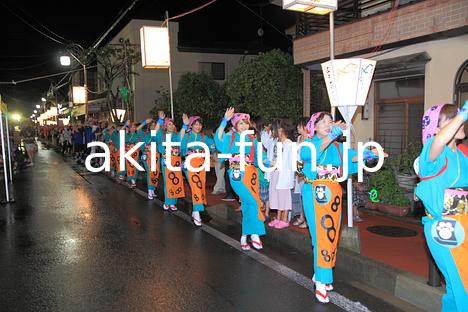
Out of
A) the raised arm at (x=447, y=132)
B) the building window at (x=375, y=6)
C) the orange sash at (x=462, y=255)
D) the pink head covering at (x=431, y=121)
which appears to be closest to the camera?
the raised arm at (x=447, y=132)

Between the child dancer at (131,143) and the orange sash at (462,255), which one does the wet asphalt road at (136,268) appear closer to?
the orange sash at (462,255)

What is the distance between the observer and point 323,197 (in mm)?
4324

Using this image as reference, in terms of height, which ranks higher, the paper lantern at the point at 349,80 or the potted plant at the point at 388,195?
the paper lantern at the point at 349,80

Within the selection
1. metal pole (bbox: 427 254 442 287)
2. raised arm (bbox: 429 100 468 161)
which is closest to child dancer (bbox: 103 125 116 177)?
metal pole (bbox: 427 254 442 287)

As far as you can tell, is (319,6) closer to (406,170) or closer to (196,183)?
(196,183)

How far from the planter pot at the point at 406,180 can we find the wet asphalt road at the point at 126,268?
12.7 ft

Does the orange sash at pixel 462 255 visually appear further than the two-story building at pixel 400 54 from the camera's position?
No

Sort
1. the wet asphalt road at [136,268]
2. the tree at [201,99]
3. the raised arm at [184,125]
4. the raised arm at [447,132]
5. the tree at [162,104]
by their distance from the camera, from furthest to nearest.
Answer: the tree at [162,104], the tree at [201,99], the raised arm at [184,125], the wet asphalt road at [136,268], the raised arm at [447,132]

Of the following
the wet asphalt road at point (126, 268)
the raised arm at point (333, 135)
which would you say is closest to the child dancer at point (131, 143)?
the wet asphalt road at point (126, 268)

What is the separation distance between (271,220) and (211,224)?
1.15 metres

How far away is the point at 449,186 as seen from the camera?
3012mm

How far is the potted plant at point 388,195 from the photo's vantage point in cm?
797

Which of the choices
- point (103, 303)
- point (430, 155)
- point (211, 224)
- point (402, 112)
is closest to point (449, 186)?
point (430, 155)

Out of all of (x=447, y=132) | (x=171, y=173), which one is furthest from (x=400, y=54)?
(x=447, y=132)
